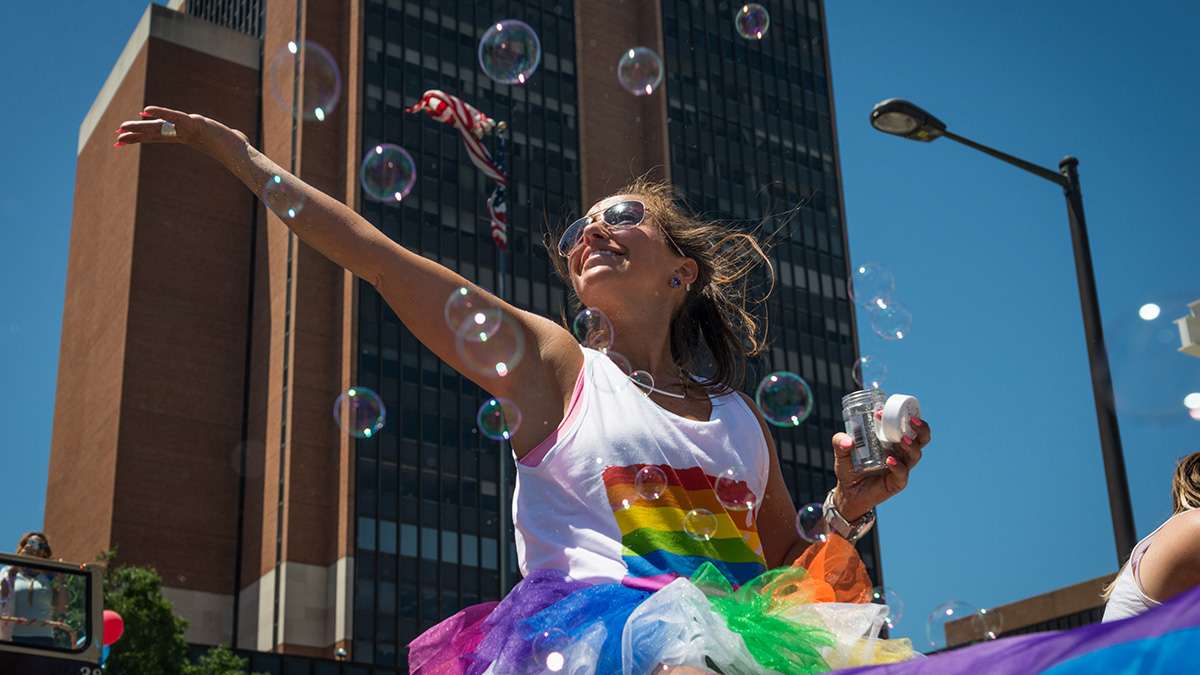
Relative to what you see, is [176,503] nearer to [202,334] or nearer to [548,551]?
[202,334]

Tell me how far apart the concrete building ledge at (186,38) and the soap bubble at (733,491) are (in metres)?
68.7

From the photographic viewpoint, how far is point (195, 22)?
2736 inches

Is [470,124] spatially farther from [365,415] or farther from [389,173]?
[389,173]

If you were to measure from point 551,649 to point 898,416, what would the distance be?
1.13 metres

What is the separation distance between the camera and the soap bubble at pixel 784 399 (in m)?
7.70

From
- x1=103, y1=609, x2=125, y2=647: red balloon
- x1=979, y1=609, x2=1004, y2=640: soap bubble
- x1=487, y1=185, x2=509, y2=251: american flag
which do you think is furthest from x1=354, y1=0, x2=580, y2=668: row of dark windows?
x1=979, y1=609, x2=1004, y2=640: soap bubble

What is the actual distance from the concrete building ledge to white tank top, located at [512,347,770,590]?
68683 millimetres

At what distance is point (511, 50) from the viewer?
1027cm

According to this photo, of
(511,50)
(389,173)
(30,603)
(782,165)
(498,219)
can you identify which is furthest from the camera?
(782,165)

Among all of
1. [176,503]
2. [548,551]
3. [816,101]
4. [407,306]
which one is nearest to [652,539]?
[548,551]

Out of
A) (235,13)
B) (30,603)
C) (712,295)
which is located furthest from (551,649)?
(235,13)

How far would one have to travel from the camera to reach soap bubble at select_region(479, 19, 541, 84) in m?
10.2

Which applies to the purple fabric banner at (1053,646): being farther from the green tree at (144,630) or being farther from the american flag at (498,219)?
the american flag at (498,219)

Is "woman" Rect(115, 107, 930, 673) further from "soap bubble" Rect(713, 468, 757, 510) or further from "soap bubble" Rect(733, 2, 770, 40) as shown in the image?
"soap bubble" Rect(733, 2, 770, 40)
